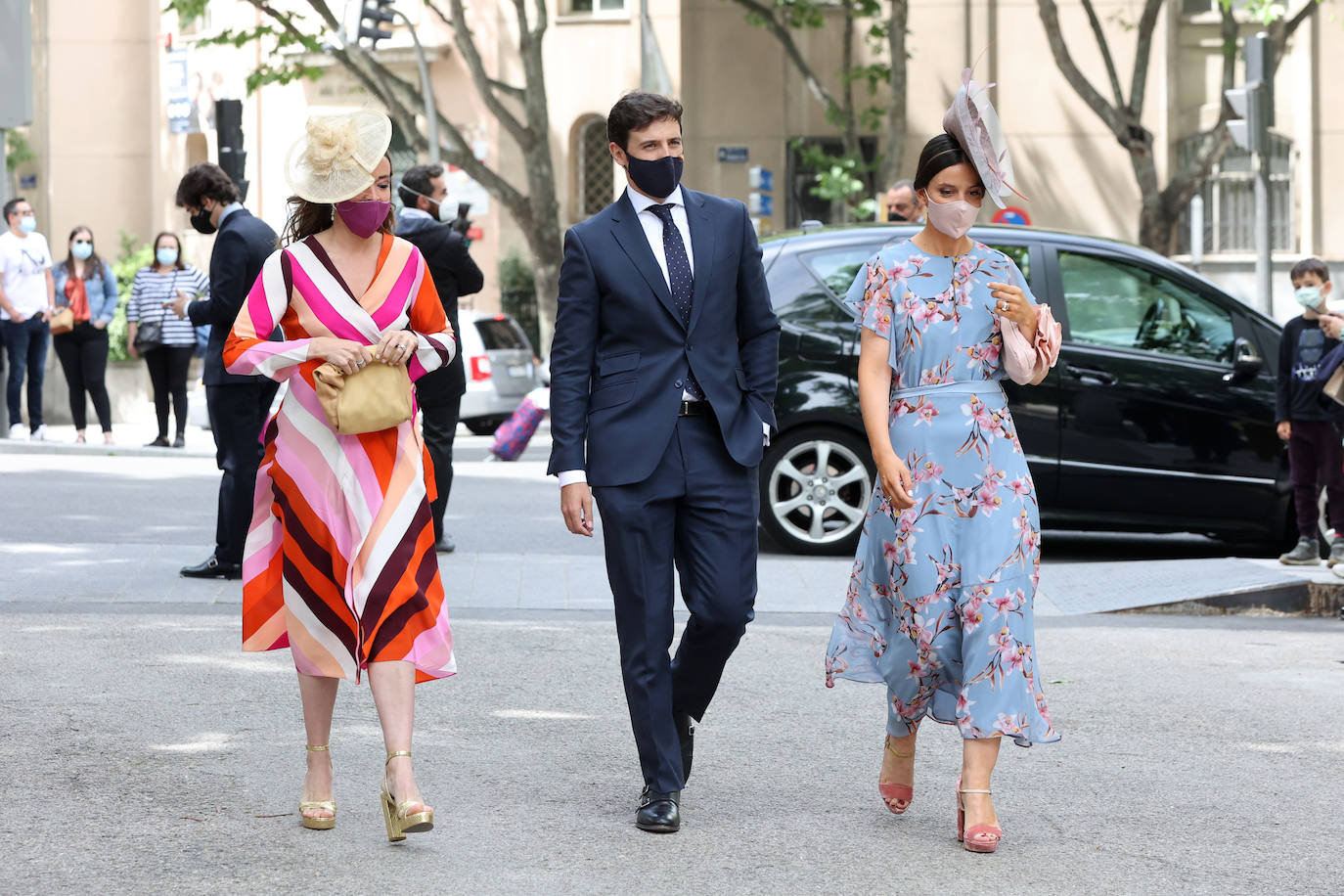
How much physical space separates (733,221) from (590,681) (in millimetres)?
2469

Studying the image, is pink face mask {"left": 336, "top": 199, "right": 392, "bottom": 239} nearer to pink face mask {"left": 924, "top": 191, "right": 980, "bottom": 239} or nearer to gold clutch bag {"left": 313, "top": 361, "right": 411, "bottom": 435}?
gold clutch bag {"left": 313, "top": 361, "right": 411, "bottom": 435}

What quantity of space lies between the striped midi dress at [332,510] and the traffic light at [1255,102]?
424 inches

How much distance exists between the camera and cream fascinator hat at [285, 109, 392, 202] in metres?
4.98

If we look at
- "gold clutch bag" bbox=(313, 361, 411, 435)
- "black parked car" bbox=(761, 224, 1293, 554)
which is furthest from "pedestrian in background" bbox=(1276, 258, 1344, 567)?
"gold clutch bag" bbox=(313, 361, 411, 435)

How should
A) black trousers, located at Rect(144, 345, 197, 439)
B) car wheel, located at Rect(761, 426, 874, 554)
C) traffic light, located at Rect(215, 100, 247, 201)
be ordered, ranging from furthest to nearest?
1. black trousers, located at Rect(144, 345, 197, 439)
2. traffic light, located at Rect(215, 100, 247, 201)
3. car wheel, located at Rect(761, 426, 874, 554)

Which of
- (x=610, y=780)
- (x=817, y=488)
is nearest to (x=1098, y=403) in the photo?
(x=817, y=488)

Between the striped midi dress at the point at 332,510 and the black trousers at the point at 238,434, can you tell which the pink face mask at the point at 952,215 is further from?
the black trousers at the point at 238,434

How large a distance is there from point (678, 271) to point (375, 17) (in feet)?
62.3

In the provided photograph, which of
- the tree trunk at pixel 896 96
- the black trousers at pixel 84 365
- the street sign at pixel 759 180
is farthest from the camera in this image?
the street sign at pixel 759 180

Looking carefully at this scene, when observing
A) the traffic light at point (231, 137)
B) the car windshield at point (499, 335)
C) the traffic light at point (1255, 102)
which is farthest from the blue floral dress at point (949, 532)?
the car windshield at point (499, 335)

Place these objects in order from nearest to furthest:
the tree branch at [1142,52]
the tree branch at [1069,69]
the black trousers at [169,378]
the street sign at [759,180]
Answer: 1. the black trousers at [169,378]
2. the tree branch at [1142,52]
3. the tree branch at [1069,69]
4. the street sign at [759,180]

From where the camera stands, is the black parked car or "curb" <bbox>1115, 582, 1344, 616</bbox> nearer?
"curb" <bbox>1115, 582, 1344, 616</bbox>

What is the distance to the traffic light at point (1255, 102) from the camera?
14431 mm

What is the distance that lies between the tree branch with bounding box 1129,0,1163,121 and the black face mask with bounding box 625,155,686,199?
65.5 feet
